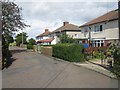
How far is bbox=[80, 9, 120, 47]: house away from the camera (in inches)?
1256

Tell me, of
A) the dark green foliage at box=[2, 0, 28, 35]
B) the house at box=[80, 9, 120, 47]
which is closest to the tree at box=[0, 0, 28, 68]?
the dark green foliage at box=[2, 0, 28, 35]

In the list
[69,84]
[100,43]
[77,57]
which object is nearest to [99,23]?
[100,43]

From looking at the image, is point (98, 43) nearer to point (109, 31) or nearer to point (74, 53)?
point (109, 31)

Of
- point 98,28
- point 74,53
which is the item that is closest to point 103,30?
point 98,28

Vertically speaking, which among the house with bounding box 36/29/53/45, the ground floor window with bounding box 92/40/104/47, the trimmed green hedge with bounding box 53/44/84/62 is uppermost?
the house with bounding box 36/29/53/45

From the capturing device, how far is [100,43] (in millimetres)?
35438

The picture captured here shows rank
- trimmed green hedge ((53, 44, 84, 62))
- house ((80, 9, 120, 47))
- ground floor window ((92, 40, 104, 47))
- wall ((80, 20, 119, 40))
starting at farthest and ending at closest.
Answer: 1. ground floor window ((92, 40, 104, 47))
2. house ((80, 9, 120, 47))
3. wall ((80, 20, 119, 40))
4. trimmed green hedge ((53, 44, 84, 62))

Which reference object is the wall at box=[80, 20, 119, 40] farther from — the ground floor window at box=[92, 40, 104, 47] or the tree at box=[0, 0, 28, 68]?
the tree at box=[0, 0, 28, 68]

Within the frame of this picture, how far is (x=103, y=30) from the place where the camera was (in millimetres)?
34844

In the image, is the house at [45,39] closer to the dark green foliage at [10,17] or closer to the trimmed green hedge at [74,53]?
the dark green foliage at [10,17]

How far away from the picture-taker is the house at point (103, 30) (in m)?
31.9

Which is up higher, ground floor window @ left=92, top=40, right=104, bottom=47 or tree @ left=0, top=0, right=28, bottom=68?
tree @ left=0, top=0, right=28, bottom=68

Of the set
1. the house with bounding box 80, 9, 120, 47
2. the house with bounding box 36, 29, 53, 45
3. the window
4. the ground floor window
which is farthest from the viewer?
the house with bounding box 36, 29, 53, 45

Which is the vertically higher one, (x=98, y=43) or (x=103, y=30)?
(x=103, y=30)
